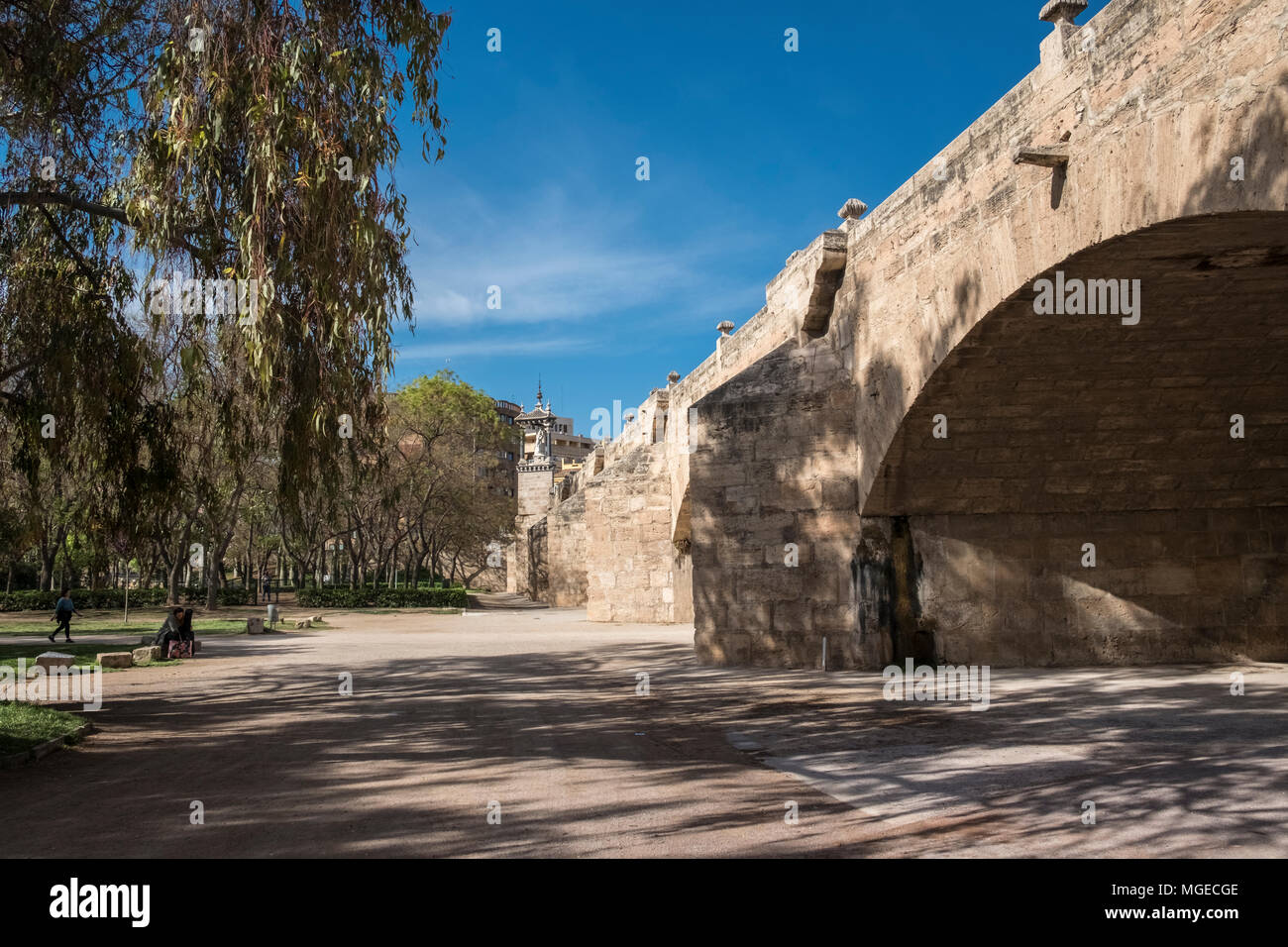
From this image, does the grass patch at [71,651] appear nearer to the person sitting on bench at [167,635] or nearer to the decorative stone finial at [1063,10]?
the person sitting on bench at [167,635]

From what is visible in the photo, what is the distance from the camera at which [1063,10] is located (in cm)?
778

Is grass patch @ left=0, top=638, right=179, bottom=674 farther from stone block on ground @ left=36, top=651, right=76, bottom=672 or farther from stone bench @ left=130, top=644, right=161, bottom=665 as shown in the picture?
stone block on ground @ left=36, top=651, right=76, bottom=672

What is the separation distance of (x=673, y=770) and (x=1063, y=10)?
22.0ft

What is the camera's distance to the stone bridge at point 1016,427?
7656 millimetres

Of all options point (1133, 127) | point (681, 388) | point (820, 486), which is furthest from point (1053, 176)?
point (681, 388)

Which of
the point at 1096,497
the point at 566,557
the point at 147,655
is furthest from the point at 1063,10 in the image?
the point at 566,557

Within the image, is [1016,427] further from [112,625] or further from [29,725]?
[112,625]

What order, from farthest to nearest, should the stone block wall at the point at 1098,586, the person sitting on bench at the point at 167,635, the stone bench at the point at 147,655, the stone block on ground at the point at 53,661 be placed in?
1. the person sitting on bench at the point at 167,635
2. the stone bench at the point at 147,655
3. the stone block on ground at the point at 53,661
4. the stone block wall at the point at 1098,586

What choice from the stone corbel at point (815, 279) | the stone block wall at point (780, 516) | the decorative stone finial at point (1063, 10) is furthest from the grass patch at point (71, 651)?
the decorative stone finial at point (1063, 10)

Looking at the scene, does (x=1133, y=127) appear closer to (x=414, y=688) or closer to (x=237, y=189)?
(x=237, y=189)

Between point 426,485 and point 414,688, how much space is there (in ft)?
88.1

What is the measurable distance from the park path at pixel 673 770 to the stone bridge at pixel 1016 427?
2.64 ft

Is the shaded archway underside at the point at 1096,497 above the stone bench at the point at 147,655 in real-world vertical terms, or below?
above

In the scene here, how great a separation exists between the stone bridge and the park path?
31.6 inches
